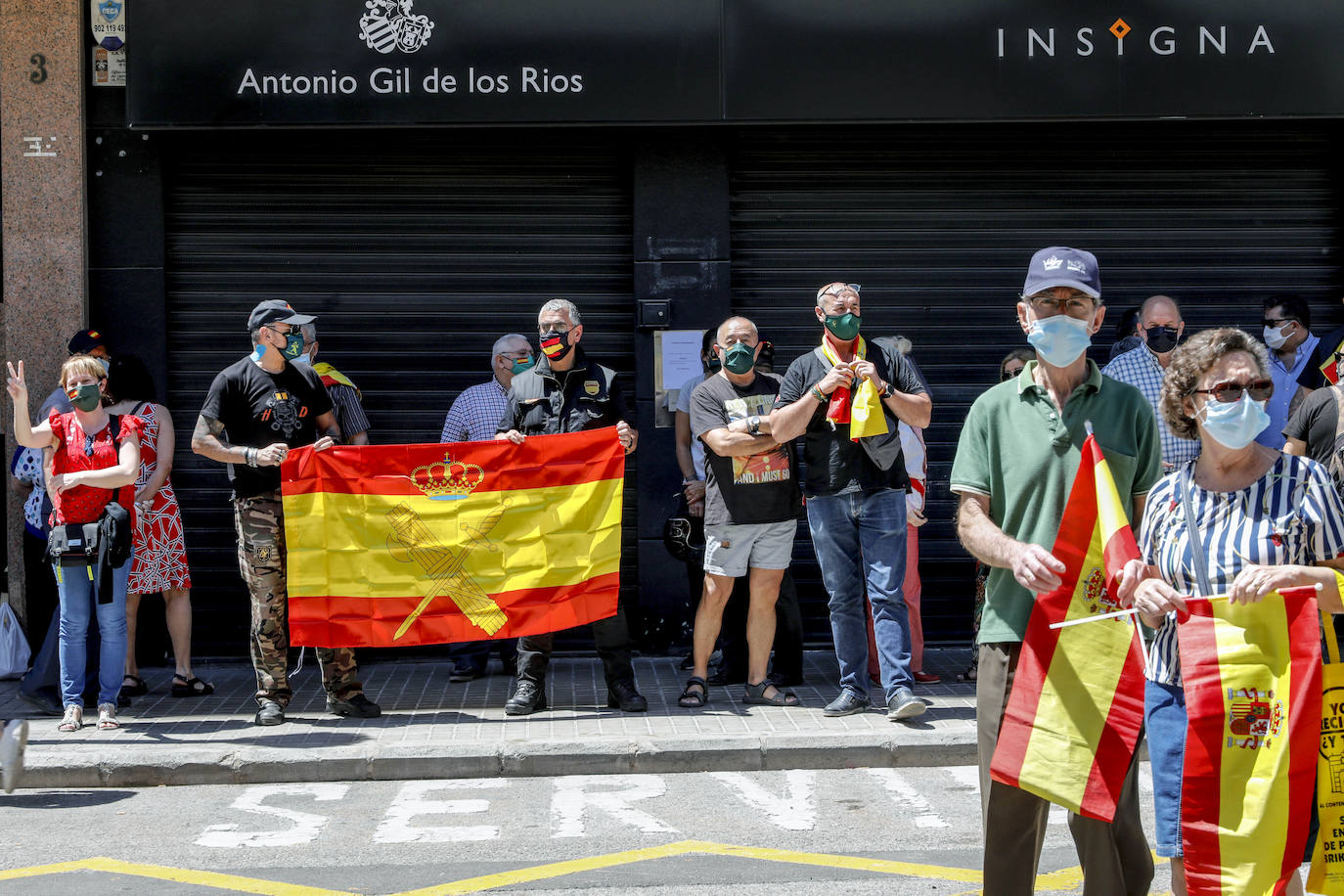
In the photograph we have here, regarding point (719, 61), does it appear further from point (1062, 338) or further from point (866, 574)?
point (1062, 338)

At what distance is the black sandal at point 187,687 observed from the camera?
29.0 feet

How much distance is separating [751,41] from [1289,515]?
6.70 meters

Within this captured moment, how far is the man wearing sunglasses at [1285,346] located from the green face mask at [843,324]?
3.26 meters

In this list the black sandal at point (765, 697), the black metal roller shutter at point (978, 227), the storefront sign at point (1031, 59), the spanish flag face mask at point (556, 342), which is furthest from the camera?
the black metal roller shutter at point (978, 227)

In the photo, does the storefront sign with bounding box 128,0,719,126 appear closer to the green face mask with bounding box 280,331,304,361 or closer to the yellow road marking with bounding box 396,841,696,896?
the green face mask with bounding box 280,331,304,361

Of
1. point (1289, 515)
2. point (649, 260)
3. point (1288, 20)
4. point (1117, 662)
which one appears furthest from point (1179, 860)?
point (1288, 20)

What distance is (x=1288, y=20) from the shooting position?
980 centimetres

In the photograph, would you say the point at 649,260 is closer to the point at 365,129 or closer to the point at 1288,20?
the point at 365,129

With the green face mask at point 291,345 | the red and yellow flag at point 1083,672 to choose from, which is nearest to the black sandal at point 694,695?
the green face mask at point 291,345

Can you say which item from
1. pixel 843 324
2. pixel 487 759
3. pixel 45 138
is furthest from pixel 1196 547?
pixel 45 138

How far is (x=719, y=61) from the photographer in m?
9.67

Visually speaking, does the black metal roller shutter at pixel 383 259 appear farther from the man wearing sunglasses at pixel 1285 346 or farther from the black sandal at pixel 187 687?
the man wearing sunglasses at pixel 1285 346

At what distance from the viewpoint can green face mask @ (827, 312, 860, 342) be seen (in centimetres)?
748

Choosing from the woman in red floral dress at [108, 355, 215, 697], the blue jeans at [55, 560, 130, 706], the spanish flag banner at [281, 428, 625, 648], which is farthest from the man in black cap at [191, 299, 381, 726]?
the woman in red floral dress at [108, 355, 215, 697]
